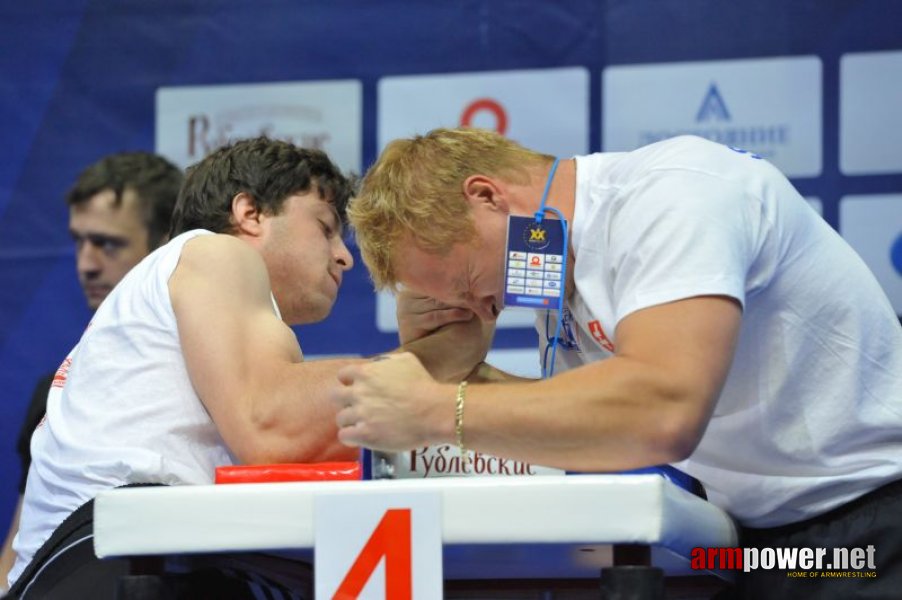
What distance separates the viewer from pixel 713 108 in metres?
2.76

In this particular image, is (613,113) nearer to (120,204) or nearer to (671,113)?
(671,113)

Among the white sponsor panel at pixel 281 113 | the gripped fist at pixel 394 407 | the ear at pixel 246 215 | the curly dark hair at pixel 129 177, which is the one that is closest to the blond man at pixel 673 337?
the gripped fist at pixel 394 407

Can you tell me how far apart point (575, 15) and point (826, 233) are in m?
1.43

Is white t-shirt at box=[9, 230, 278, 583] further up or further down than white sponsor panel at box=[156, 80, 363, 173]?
further down

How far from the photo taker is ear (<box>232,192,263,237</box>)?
7.04ft

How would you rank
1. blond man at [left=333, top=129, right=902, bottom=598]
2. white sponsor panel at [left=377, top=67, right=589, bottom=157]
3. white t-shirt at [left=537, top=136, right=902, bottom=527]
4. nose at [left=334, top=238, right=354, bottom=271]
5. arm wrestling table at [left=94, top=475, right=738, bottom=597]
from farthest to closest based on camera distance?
1. white sponsor panel at [left=377, top=67, right=589, bottom=157]
2. nose at [left=334, top=238, right=354, bottom=271]
3. white t-shirt at [left=537, top=136, right=902, bottom=527]
4. blond man at [left=333, top=129, right=902, bottom=598]
5. arm wrestling table at [left=94, top=475, right=738, bottom=597]

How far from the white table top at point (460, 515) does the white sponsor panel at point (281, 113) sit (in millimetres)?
1831

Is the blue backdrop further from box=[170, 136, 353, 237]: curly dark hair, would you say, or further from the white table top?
the white table top

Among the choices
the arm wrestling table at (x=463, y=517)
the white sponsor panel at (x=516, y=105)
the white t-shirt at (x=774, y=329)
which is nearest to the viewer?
the arm wrestling table at (x=463, y=517)

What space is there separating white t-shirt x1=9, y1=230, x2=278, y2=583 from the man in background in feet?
4.25

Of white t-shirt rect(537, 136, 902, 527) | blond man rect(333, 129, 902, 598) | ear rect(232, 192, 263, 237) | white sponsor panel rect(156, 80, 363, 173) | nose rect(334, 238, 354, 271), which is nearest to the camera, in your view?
blond man rect(333, 129, 902, 598)

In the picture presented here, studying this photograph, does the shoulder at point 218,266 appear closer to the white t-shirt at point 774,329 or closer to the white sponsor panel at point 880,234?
the white t-shirt at point 774,329

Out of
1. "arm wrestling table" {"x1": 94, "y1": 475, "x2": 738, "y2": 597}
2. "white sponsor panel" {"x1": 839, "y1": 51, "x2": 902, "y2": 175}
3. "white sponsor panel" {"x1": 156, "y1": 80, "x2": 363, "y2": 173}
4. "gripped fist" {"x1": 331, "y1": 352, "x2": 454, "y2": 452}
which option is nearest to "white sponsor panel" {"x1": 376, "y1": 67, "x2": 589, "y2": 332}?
"white sponsor panel" {"x1": 156, "y1": 80, "x2": 363, "y2": 173}

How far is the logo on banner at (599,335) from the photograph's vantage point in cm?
155
